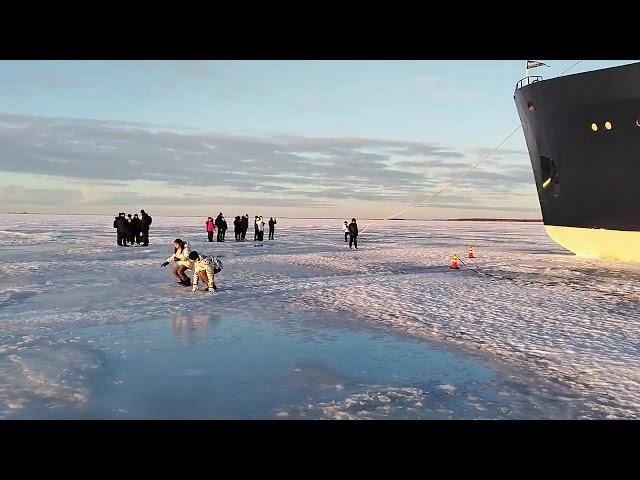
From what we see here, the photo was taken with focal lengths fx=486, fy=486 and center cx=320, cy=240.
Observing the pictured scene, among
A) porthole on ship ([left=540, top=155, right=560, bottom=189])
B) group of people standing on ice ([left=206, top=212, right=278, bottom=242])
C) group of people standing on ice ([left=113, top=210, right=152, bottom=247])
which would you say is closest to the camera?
porthole on ship ([left=540, top=155, right=560, bottom=189])

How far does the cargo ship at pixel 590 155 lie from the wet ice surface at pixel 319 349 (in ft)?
13.3

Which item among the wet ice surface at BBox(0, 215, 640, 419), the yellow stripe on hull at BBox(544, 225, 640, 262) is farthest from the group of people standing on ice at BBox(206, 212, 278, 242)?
the yellow stripe on hull at BBox(544, 225, 640, 262)

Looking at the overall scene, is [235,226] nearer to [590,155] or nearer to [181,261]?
[181,261]

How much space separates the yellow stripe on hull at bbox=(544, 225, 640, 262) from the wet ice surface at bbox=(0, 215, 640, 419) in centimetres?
395

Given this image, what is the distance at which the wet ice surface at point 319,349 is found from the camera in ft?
13.6

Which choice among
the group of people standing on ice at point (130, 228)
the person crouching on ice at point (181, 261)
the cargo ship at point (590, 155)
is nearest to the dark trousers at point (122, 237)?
the group of people standing on ice at point (130, 228)

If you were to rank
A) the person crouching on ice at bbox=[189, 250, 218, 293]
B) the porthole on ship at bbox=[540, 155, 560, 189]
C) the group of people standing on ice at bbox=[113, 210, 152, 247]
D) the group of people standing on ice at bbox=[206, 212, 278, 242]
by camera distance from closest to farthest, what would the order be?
the person crouching on ice at bbox=[189, 250, 218, 293] → the porthole on ship at bbox=[540, 155, 560, 189] → the group of people standing on ice at bbox=[113, 210, 152, 247] → the group of people standing on ice at bbox=[206, 212, 278, 242]

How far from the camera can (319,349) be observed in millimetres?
5984

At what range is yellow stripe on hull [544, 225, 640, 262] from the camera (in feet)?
50.9

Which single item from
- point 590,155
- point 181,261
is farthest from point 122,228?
point 590,155

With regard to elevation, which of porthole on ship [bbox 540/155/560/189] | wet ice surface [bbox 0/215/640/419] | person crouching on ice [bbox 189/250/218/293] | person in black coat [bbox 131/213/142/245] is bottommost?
wet ice surface [bbox 0/215/640/419]

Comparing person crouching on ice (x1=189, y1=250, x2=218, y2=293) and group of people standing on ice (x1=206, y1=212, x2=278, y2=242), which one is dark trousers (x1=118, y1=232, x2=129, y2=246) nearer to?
group of people standing on ice (x1=206, y1=212, x2=278, y2=242)

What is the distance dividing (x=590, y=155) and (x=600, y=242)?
10.4 ft
